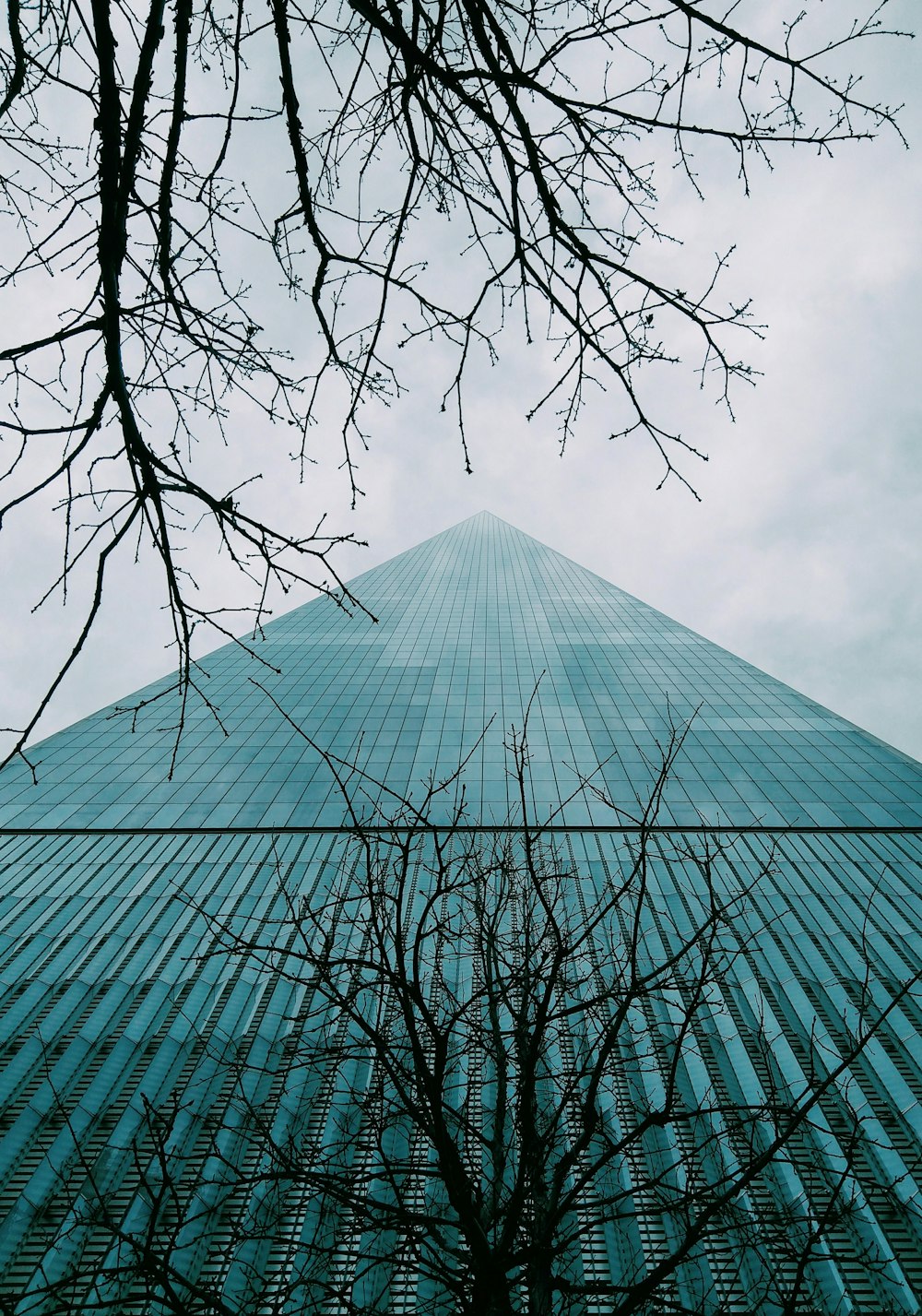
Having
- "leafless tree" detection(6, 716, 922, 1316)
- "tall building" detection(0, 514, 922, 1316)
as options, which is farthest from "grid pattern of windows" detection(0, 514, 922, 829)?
"leafless tree" detection(6, 716, 922, 1316)

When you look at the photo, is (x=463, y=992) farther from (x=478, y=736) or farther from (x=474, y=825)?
(x=478, y=736)

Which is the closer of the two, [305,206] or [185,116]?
[185,116]

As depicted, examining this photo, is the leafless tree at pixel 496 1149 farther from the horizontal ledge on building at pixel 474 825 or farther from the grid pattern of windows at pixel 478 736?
the grid pattern of windows at pixel 478 736

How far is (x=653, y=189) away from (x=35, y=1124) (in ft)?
38.7

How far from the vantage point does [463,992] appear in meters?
11.3

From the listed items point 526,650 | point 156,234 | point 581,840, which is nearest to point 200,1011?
point 581,840

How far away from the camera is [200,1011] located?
1056 cm

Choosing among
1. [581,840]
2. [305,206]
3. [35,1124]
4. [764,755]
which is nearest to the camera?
[305,206]

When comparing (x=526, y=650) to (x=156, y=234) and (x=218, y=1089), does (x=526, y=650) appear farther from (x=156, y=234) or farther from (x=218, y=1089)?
(x=156, y=234)

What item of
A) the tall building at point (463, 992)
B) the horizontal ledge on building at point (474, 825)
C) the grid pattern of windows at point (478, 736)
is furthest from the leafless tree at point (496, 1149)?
the grid pattern of windows at point (478, 736)

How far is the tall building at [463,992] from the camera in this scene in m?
4.48

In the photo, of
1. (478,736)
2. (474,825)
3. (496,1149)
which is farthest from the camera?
(478,736)

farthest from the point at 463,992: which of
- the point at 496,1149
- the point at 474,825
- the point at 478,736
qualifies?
the point at 478,736

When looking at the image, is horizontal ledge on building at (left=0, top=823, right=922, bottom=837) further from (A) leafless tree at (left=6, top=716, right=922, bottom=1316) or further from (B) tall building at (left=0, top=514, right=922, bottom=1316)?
(A) leafless tree at (left=6, top=716, right=922, bottom=1316)
